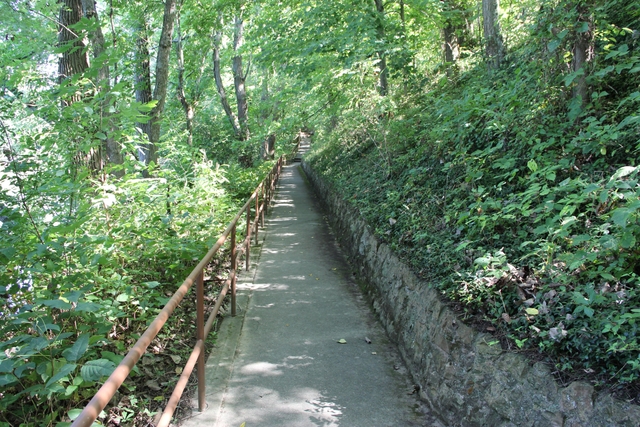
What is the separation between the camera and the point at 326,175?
13.6 m

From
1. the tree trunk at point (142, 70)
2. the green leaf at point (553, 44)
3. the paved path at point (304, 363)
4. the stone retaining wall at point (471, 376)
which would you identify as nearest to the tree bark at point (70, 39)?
the tree trunk at point (142, 70)

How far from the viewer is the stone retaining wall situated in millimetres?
2244

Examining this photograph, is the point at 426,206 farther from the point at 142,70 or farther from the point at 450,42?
the point at 142,70

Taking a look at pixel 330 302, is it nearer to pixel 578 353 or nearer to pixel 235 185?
pixel 578 353

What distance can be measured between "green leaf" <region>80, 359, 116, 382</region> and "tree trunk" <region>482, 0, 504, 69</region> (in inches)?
280

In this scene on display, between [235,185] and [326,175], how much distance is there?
2.92m

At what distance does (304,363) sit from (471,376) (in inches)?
66.4

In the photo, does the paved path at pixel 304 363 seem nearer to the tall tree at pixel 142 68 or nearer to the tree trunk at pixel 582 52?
the tree trunk at pixel 582 52

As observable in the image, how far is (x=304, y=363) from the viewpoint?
13.7 ft

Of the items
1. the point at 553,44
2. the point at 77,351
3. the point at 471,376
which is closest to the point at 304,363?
the point at 471,376

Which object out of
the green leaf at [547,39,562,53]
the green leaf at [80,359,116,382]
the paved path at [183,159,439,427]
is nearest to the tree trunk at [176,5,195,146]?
the paved path at [183,159,439,427]

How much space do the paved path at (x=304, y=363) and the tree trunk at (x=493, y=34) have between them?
4.32 m

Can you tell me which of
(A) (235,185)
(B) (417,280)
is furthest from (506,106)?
(A) (235,185)

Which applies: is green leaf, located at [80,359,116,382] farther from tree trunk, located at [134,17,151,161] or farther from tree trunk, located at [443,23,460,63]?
tree trunk, located at [443,23,460,63]
